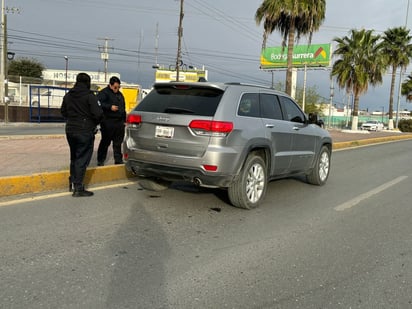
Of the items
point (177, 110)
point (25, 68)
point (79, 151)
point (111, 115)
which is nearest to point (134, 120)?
point (177, 110)

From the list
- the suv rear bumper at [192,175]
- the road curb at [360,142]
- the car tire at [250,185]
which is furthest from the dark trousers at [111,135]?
the road curb at [360,142]

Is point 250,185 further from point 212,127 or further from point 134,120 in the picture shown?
point 134,120

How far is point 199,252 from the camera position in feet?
A: 13.6

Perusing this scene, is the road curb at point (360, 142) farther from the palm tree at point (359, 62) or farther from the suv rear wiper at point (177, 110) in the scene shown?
the suv rear wiper at point (177, 110)

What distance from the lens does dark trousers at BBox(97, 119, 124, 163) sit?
25.4ft

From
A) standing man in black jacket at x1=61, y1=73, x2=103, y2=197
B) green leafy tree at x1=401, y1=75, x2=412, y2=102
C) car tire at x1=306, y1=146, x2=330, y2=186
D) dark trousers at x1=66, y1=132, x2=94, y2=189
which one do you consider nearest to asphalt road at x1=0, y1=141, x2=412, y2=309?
dark trousers at x1=66, y1=132, x2=94, y2=189

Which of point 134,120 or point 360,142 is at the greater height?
point 134,120

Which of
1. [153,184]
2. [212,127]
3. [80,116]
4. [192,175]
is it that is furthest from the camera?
[153,184]

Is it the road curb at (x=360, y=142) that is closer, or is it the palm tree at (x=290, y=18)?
the road curb at (x=360, y=142)

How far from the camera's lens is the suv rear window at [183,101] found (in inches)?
215

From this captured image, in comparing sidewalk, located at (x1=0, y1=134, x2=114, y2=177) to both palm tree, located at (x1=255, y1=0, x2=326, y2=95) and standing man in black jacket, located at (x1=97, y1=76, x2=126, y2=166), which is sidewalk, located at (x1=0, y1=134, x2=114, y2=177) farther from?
palm tree, located at (x1=255, y1=0, x2=326, y2=95)

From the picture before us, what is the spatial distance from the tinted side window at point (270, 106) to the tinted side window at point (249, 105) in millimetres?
168

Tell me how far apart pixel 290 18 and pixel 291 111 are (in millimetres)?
14731

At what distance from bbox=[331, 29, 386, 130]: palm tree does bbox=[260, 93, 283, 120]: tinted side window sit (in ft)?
87.5
